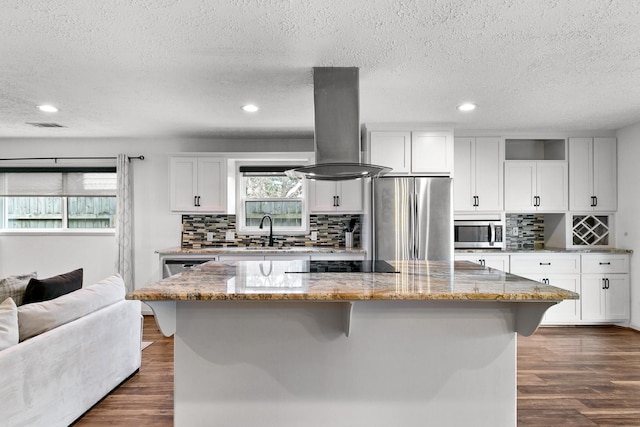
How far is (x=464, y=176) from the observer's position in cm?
491

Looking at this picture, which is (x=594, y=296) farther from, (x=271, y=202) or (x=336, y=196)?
(x=271, y=202)

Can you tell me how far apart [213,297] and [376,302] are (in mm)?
853

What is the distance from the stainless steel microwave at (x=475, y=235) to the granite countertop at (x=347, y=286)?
2467 mm

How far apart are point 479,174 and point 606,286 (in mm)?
1972

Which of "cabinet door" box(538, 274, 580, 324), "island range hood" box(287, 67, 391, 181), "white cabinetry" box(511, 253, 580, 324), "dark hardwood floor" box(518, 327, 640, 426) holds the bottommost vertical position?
"dark hardwood floor" box(518, 327, 640, 426)

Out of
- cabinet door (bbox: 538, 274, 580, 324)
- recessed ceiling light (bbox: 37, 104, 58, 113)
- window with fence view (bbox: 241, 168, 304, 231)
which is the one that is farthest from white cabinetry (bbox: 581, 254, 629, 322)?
recessed ceiling light (bbox: 37, 104, 58, 113)

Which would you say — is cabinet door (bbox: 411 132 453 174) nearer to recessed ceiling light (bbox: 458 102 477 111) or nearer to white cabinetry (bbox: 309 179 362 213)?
recessed ceiling light (bbox: 458 102 477 111)

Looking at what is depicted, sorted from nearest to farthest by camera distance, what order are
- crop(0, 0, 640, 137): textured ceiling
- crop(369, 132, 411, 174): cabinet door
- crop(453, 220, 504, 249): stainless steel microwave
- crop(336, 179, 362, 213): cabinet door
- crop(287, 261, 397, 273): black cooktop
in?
crop(0, 0, 640, 137): textured ceiling → crop(287, 261, 397, 273): black cooktop → crop(369, 132, 411, 174): cabinet door → crop(453, 220, 504, 249): stainless steel microwave → crop(336, 179, 362, 213): cabinet door

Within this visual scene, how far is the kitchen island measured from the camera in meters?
2.10

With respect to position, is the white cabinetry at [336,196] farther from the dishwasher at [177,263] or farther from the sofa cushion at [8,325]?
the sofa cushion at [8,325]

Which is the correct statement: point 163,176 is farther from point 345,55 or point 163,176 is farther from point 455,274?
point 455,274

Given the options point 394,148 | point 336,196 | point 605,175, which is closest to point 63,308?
point 336,196

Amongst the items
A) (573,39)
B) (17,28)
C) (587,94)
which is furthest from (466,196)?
(17,28)

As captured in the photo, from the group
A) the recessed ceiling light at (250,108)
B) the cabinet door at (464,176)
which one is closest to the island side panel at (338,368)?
the recessed ceiling light at (250,108)
